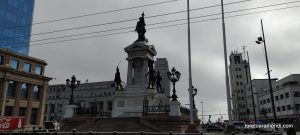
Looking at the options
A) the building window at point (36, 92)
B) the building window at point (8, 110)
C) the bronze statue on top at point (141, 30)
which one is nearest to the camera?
the bronze statue on top at point (141, 30)

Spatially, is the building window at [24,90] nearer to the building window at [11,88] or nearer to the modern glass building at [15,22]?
the building window at [11,88]

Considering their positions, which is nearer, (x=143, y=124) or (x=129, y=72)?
(x=143, y=124)

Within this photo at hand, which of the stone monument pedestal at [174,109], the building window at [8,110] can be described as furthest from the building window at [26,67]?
the stone monument pedestal at [174,109]

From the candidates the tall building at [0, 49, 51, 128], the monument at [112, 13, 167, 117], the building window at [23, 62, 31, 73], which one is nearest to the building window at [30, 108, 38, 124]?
the tall building at [0, 49, 51, 128]

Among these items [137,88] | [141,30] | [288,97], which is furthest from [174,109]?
[288,97]

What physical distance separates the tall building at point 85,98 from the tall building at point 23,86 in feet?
117

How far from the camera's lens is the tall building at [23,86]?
58.3m

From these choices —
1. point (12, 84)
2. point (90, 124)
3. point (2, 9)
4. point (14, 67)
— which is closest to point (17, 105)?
point (12, 84)

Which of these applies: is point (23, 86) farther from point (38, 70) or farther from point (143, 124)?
point (143, 124)

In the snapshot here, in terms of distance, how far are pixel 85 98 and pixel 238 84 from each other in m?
70.5

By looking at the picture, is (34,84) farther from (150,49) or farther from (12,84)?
(150,49)

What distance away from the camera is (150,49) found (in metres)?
34.8

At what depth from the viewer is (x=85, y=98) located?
4355 inches

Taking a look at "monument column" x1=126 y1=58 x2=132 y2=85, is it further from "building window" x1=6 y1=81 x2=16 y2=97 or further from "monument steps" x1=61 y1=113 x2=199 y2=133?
"building window" x1=6 y1=81 x2=16 y2=97
